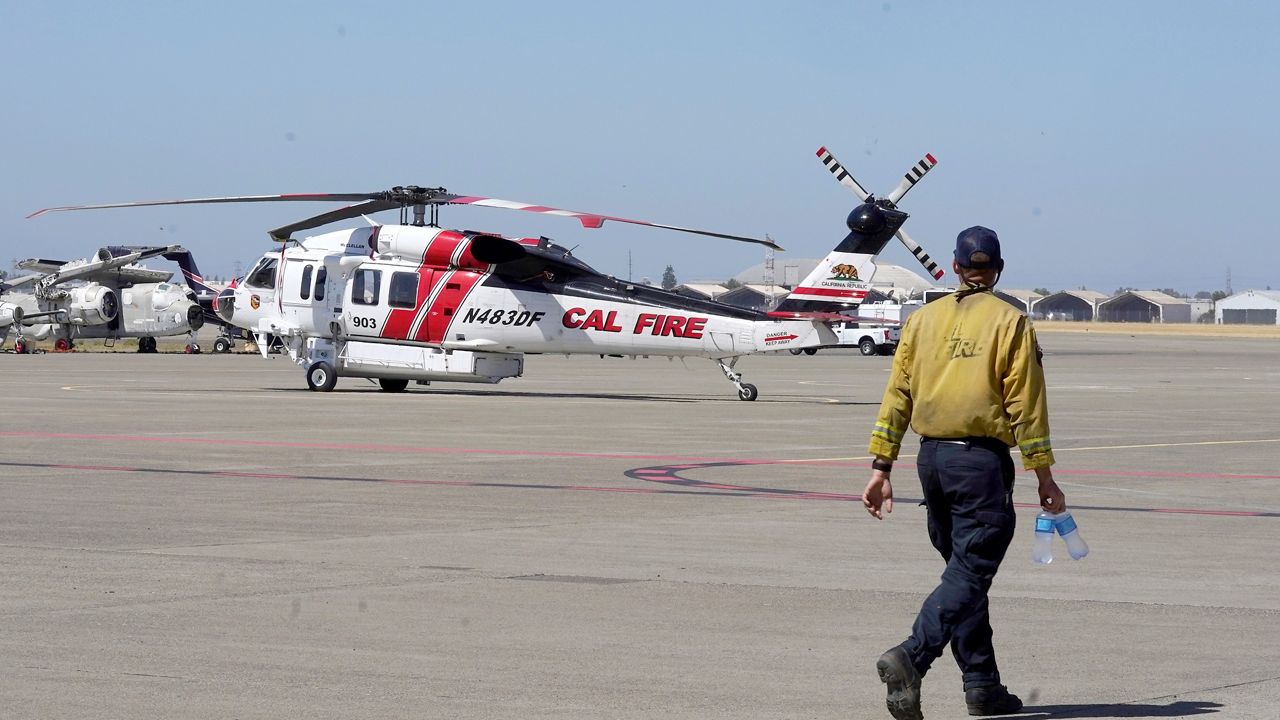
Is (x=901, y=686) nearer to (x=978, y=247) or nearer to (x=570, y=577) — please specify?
(x=978, y=247)

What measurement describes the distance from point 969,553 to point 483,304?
976 inches

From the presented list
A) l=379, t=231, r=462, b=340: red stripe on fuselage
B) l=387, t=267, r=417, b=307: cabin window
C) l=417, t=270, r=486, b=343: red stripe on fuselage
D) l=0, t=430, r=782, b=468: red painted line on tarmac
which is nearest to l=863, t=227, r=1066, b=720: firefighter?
l=0, t=430, r=782, b=468: red painted line on tarmac

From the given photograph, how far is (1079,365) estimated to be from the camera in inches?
2175

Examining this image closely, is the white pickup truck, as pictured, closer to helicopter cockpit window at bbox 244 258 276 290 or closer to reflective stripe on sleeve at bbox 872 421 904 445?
helicopter cockpit window at bbox 244 258 276 290

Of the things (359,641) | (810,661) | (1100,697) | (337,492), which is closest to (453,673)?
(359,641)

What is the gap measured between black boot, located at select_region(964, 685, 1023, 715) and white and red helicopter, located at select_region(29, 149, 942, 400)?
22997mm

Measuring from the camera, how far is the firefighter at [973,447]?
21.7 feet

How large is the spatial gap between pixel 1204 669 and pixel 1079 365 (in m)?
49.5

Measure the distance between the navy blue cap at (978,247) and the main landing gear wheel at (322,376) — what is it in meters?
26.3

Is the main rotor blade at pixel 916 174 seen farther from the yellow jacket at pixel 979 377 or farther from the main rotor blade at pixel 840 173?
the yellow jacket at pixel 979 377

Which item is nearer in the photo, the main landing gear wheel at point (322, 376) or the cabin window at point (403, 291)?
the cabin window at point (403, 291)

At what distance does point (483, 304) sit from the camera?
31.0m

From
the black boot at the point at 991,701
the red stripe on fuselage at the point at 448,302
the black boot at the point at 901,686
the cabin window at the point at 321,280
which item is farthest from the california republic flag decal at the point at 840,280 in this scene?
the black boot at the point at 901,686

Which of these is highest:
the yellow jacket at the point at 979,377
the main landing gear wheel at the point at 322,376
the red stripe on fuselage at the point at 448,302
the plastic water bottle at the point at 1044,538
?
the yellow jacket at the point at 979,377
